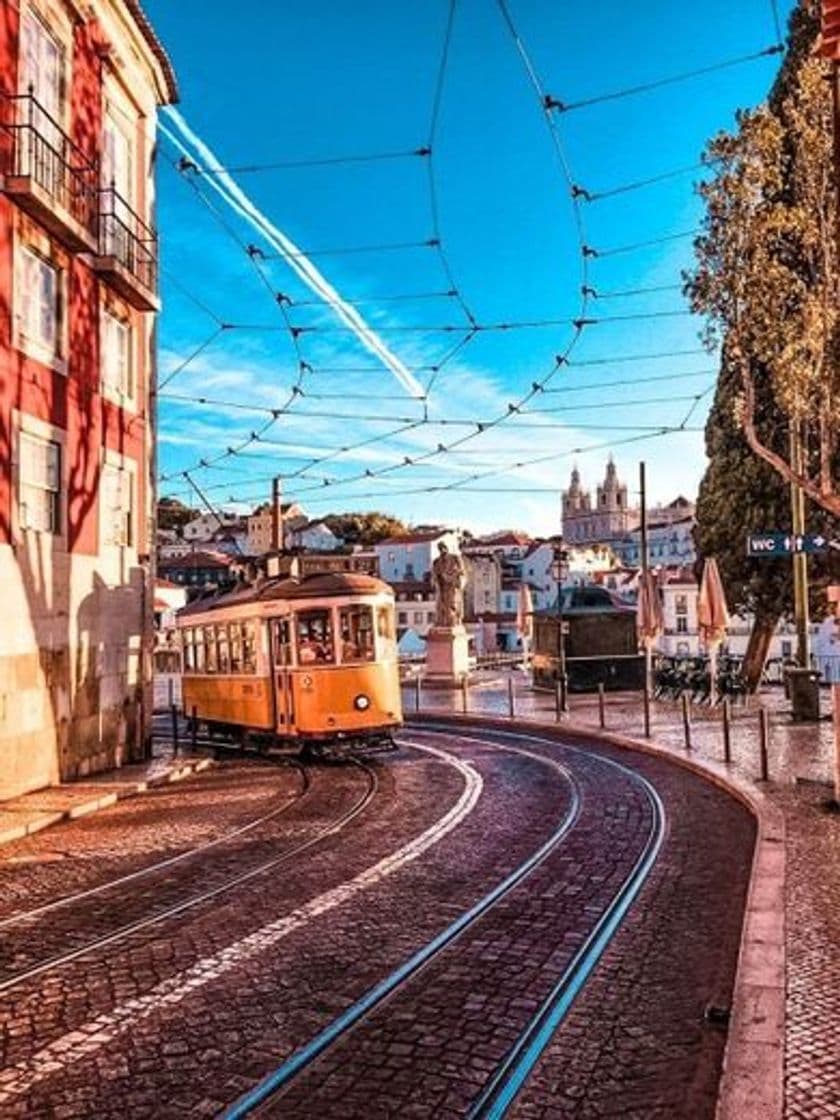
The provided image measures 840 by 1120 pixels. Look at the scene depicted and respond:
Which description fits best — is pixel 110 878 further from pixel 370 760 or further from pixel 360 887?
pixel 370 760

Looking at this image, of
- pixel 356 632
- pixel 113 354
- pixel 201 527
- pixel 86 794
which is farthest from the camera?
pixel 201 527

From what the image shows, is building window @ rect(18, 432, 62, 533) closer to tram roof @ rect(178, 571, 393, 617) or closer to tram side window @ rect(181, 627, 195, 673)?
tram roof @ rect(178, 571, 393, 617)

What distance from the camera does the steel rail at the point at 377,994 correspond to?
473 centimetres

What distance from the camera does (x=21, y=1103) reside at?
4.70m

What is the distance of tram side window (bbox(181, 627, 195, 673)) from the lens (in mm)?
23125

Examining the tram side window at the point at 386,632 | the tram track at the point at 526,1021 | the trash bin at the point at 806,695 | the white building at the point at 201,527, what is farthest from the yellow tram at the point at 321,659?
the white building at the point at 201,527

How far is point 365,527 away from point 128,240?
3863 inches

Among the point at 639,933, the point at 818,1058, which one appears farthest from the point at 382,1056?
the point at 639,933

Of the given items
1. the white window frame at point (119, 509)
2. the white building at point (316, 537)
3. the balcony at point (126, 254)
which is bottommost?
the white window frame at point (119, 509)

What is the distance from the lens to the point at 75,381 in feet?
56.7

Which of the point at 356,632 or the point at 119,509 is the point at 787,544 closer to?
the point at 356,632

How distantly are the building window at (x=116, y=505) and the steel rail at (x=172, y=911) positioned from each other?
8408 millimetres

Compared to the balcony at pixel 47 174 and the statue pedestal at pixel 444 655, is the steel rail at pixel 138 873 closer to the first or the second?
the balcony at pixel 47 174

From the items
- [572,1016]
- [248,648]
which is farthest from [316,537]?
[572,1016]
